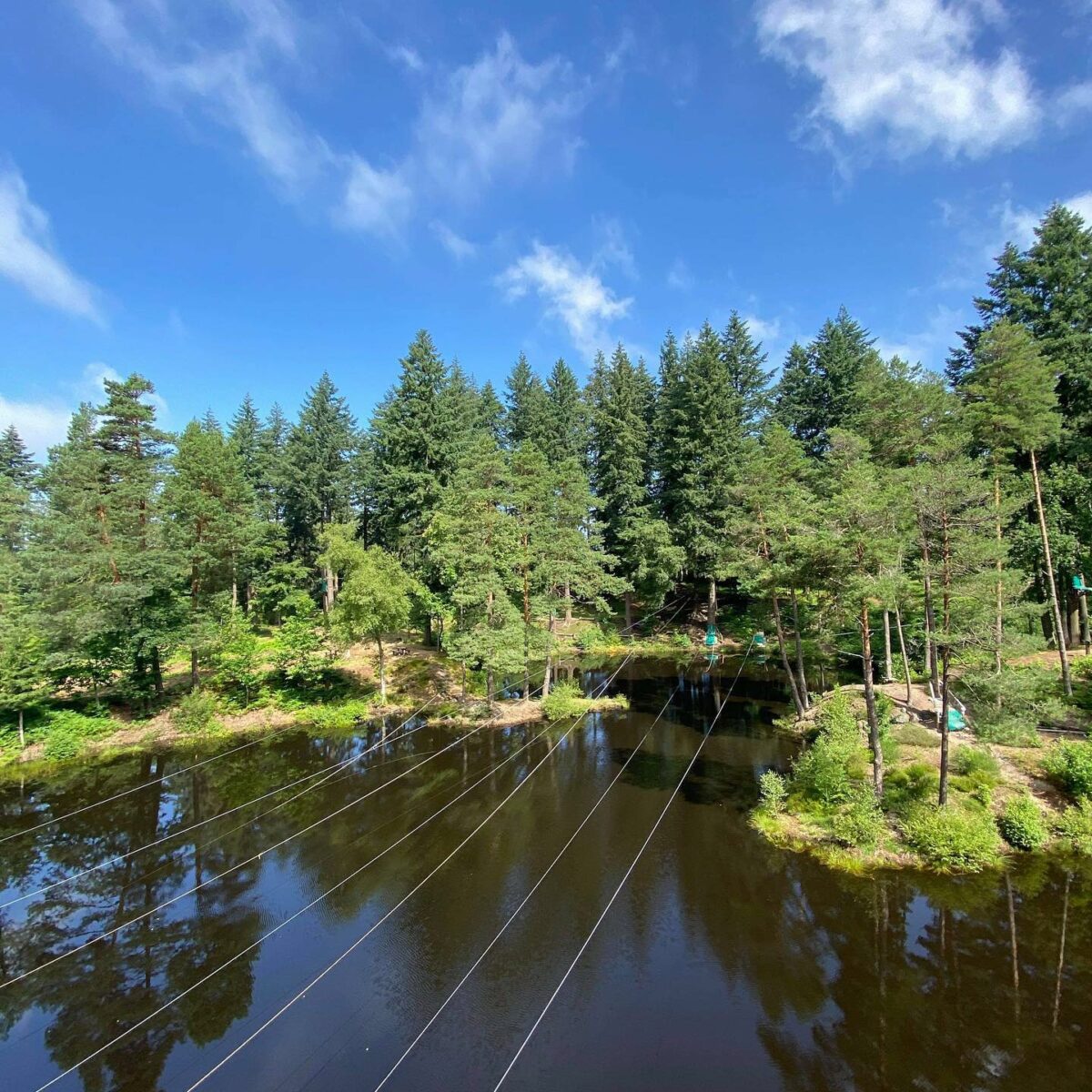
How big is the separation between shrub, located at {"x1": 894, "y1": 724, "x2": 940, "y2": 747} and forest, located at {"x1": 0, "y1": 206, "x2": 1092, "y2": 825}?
166cm

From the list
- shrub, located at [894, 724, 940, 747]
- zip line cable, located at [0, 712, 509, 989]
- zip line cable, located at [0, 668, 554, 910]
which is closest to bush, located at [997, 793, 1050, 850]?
shrub, located at [894, 724, 940, 747]

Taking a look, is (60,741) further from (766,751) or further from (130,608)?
(766,751)

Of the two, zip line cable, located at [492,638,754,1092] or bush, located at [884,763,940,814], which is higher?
bush, located at [884,763,940,814]

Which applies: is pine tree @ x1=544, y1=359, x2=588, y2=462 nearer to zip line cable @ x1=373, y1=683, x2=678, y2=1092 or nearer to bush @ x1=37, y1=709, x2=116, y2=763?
zip line cable @ x1=373, y1=683, x2=678, y2=1092

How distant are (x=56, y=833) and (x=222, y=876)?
20.1ft

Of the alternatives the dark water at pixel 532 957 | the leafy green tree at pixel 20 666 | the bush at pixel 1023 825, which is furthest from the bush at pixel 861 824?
the leafy green tree at pixel 20 666

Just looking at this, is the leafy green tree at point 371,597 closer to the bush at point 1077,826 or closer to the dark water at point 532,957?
the dark water at point 532,957

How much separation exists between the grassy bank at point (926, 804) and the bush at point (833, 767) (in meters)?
0.03

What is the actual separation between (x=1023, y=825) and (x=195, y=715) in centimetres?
2830

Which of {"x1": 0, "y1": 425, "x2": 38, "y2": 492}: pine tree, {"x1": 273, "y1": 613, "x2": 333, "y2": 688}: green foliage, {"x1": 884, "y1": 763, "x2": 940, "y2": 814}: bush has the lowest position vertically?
{"x1": 884, "y1": 763, "x2": 940, "y2": 814}: bush

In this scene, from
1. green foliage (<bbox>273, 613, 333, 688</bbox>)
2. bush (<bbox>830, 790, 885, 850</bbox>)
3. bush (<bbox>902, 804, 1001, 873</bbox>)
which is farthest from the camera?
green foliage (<bbox>273, 613, 333, 688</bbox>)

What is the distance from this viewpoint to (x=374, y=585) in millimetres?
24266

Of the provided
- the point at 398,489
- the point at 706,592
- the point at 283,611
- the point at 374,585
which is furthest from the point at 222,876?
the point at 706,592

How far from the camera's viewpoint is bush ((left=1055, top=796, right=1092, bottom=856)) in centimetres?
1348
